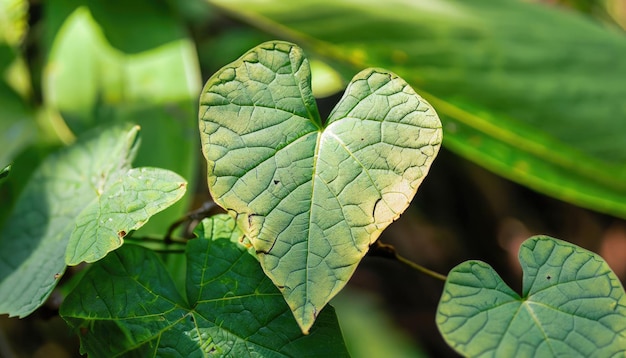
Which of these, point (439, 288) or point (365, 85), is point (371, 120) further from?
point (439, 288)

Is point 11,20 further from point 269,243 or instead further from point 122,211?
point 269,243

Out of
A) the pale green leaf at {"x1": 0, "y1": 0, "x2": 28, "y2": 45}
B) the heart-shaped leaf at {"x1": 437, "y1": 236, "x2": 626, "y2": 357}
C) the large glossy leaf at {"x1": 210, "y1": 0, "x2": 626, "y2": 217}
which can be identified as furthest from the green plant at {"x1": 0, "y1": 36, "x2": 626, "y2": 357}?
the pale green leaf at {"x1": 0, "y1": 0, "x2": 28, "y2": 45}

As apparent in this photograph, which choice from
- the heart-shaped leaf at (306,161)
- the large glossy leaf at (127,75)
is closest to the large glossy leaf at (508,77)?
the large glossy leaf at (127,75)

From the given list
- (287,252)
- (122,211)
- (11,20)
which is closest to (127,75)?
(11,20)

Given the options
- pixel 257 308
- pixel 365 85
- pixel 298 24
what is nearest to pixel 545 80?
pixel 298 24

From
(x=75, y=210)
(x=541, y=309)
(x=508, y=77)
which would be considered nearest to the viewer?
(x=541, y=309)

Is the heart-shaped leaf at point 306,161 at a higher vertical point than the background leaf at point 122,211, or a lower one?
higher

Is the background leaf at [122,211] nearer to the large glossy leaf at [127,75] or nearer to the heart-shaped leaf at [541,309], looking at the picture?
the heart-shaped leaf at [541,309]
